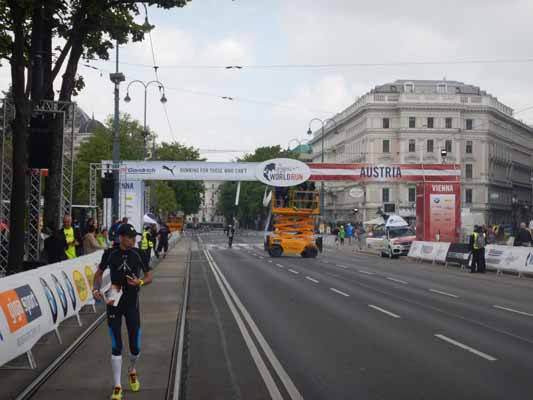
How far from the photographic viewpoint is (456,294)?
20.3 meters

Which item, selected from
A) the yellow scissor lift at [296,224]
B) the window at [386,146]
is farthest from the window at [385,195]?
the yellow scissor lift at [296,224]

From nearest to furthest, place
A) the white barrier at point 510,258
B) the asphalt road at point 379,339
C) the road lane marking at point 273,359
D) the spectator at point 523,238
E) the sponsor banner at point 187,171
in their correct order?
the road lane marking at point 273,359, the asphalt road at point 379,339, the white barrier at point 510,258, the spectator at point 523,238, the sponsor banner at point 187,171

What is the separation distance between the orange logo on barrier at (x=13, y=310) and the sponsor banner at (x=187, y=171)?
104 feet

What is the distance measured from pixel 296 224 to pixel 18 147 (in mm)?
26236

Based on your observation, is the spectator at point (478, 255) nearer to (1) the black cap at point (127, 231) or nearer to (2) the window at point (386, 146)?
(1) the black cap at point (127, 231)

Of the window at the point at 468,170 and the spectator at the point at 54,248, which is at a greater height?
the window at the point at 468,170

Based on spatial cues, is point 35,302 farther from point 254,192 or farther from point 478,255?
point 254,192

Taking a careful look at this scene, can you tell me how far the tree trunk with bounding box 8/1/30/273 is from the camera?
1619 centimetres

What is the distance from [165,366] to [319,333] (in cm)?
351

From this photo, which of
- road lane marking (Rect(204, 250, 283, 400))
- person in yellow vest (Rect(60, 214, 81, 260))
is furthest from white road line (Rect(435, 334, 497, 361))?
person in yellow vest (Rect(60, 214, 81, 260))

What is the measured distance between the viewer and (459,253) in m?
34.8

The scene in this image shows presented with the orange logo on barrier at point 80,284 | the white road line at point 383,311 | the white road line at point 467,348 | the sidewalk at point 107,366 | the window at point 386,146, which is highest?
the window at point 386,146

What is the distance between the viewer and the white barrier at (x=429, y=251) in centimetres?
3697

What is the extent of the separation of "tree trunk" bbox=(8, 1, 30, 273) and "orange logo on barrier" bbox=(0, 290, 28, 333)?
6.99 m
